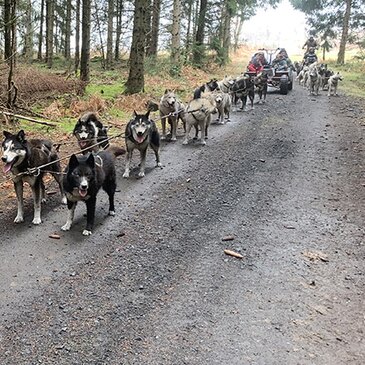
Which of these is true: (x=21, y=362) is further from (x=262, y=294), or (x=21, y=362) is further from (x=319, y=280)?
(x=319, y=280)

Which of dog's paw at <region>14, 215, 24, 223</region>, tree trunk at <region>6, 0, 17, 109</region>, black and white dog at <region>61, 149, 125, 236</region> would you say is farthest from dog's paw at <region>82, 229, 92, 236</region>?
tree trunk at <region>6, 0, 17, 109</region>

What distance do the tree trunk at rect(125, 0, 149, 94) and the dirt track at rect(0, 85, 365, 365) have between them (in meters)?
6.40

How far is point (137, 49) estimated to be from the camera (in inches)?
533

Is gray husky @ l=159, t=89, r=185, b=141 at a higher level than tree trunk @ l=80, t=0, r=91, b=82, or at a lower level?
lower

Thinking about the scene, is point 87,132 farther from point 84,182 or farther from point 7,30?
point 7,30

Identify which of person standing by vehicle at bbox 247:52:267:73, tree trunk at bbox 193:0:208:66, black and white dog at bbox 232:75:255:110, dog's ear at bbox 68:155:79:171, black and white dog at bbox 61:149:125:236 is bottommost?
black and white dog at bbox 61:149:125:236

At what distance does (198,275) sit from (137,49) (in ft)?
34.1

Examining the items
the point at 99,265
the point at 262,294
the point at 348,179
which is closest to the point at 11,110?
the point at 99,265

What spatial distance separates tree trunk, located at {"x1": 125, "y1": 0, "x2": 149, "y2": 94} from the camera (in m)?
13.2

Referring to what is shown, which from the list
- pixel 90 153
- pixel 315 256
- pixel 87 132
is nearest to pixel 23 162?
pixel 90 153

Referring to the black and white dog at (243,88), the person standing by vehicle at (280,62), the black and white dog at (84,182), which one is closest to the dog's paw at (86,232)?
the black and white dog at (84,182)

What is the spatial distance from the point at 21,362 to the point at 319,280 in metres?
2.93

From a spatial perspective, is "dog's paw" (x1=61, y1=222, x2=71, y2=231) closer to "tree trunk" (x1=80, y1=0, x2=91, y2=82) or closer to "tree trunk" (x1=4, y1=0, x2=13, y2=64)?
"tree trunk" (x1=4, y1=0, x2=13, y2=64)

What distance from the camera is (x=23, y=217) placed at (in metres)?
5.94
